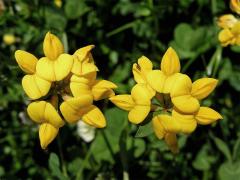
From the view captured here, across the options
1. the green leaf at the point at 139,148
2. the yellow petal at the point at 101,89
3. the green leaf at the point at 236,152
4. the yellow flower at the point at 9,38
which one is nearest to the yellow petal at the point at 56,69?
the yellow petal at the point at 101,89

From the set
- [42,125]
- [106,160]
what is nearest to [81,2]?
[106,160]

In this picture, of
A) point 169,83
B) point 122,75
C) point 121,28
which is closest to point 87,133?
point 122,75

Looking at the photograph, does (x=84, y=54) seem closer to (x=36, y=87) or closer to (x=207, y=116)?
(x=36, y=87)

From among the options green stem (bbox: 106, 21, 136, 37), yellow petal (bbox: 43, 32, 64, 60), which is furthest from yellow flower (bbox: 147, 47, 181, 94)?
green stem (bbox: 106, 21, 136, 37)

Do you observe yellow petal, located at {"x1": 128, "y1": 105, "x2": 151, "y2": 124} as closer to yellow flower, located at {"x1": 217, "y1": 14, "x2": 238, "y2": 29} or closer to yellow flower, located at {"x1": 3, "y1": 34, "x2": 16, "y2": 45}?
yellow flower, located at {"x1": 217, "y1": 14, "x2": 238, "y2": 29}

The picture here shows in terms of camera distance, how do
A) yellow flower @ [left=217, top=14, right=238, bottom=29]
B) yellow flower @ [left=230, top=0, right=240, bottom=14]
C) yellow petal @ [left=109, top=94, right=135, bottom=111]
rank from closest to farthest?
yellow petal @ [left=109, top=94, right=135, bottom=111]
yellow flower @ [left=230, top=0, right=240, bottom=14]
yellow flower @ [left=217, top=14, right=238, bottom=29]

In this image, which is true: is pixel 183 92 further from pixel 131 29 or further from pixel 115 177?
pixel 131 29

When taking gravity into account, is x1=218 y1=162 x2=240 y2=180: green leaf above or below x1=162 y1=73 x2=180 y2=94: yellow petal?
below

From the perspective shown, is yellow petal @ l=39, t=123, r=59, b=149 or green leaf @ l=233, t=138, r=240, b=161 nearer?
yellow petal @ l=39, t=123, r=59, b=149
